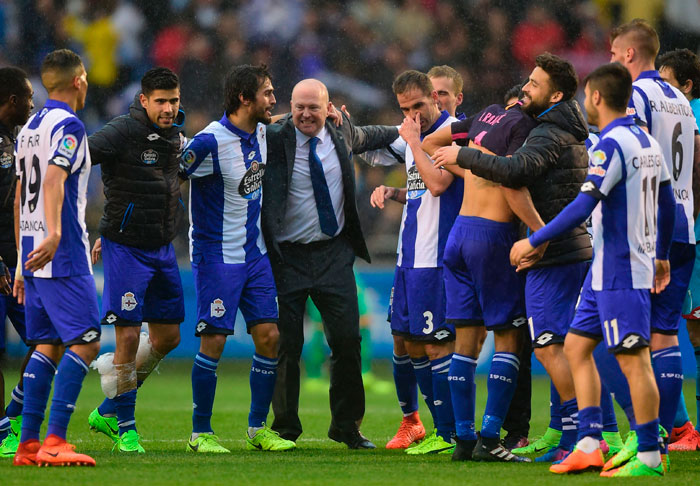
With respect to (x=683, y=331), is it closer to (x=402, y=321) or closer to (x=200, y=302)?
(x=402, y=321)

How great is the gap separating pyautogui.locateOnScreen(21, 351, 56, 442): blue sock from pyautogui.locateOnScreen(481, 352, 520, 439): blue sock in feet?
7.93

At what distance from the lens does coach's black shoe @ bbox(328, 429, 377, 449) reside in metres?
7.17

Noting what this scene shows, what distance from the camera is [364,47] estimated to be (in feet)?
47.0

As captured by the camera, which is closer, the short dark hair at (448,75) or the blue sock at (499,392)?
the blue sock at (499,392)

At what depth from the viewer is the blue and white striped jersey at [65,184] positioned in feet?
18.8

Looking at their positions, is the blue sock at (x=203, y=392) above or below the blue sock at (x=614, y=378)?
below

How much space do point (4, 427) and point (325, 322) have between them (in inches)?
86.8

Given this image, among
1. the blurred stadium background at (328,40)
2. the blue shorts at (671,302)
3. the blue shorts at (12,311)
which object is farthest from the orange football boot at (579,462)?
the blurred stadium background at (328,40)

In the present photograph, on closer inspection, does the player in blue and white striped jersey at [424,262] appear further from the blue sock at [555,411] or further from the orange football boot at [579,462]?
the orange football boot at [579,462]

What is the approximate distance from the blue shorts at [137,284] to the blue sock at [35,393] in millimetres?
875

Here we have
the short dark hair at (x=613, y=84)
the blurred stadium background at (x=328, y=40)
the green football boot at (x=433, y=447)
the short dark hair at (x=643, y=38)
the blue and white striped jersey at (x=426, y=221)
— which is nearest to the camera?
the short dark hair at (x=613, y=84)

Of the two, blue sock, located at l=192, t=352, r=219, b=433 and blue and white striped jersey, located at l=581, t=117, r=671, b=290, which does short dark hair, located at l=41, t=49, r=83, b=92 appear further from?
blue and white striped jersey, located at l=581, t=117, r=671, b=290

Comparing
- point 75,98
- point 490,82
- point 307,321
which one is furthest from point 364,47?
point 75,98

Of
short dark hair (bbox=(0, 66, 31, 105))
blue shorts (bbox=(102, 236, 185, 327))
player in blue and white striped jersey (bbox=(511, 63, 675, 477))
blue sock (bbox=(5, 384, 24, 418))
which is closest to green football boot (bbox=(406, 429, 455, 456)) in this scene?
player in blue and white striped jersey (bbox=(511, 63, 675, 477))
